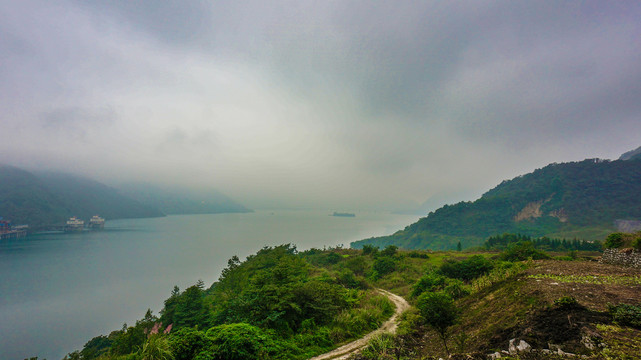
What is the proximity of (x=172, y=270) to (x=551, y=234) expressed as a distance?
14404 cm

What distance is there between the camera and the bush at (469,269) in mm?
18516

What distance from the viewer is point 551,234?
329 ft

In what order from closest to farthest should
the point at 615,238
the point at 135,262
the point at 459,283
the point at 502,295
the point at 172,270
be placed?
the point at 502,295, the point at 615,238, the point at 459,283, the point at 172,270, the point at 135,262

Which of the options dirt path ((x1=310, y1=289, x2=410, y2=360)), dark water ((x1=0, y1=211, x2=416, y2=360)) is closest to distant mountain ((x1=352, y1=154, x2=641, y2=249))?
dark water ((x1=0, y1=211, x2=416, y2=360))

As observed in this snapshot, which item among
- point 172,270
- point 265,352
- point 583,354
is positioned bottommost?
point 172,270

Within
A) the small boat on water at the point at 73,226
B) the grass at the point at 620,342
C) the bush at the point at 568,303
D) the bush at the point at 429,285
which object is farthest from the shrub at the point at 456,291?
the small boat on water at the point at 73,226

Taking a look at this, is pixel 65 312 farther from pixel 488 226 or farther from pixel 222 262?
pixel 488 226

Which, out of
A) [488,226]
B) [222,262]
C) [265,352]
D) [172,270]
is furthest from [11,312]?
[488,226]

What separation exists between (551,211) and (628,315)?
159800 mm

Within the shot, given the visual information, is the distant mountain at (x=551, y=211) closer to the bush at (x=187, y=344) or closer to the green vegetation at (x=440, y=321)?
the green vegetation at (x=440, y=321)

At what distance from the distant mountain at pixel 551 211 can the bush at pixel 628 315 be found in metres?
102

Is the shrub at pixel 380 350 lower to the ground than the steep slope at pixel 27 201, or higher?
lower

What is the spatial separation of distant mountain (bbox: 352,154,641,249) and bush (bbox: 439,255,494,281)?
86.3 meters

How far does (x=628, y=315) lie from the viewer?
5230 millimetres
